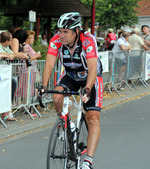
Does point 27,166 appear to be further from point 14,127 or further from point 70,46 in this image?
point 14,127

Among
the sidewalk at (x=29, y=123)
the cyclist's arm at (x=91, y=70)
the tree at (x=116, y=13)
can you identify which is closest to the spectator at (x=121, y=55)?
the sidewalk at (x=29, y=123)

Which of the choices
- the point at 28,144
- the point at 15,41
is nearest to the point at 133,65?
the point at 15,41

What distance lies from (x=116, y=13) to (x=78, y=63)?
31.8 metres

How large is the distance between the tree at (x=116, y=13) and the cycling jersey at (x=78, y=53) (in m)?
30.6

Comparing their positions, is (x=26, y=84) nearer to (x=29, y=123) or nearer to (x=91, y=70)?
(x=29, y=123)

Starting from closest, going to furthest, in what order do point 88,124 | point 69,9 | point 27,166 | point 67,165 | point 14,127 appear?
point 67,165, point 88,124, point 27,166, point 14,127, point 69,9

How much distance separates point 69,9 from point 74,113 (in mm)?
11297

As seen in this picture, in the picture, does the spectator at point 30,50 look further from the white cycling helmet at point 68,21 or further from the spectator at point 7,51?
the white cycling helmet at point 68,21

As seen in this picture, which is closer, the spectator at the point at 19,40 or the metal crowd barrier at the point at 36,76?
the metal crowd barrier at the point at 36,76

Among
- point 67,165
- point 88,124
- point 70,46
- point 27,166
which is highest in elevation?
point 70,46

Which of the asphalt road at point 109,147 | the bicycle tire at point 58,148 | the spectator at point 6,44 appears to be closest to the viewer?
the bicycle tire at point 58,148

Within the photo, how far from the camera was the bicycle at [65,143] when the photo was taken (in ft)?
12.6

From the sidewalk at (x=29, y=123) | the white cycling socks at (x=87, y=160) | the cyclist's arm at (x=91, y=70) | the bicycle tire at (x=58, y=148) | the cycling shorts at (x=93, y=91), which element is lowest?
the sidewalk at (x=29, y=123)

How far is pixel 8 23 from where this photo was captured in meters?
48.2
